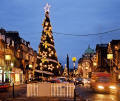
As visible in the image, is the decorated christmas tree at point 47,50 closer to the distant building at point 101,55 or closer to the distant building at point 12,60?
the distant building at point 12,60

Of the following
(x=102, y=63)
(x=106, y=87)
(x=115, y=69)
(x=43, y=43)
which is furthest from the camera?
(x=102, y=63)

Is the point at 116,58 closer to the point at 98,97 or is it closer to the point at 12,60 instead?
the point at 12,60

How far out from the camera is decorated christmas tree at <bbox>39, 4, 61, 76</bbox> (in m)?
77.4

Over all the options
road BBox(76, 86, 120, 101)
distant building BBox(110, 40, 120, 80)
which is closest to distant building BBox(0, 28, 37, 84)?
road BBox(76, 86, 120, 101)

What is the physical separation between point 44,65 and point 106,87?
45.5 metres

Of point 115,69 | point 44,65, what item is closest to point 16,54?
point 44,65

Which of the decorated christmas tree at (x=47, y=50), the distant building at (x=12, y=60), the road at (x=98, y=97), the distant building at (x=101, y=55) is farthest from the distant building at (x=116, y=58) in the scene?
the road at (x=98, y=97)

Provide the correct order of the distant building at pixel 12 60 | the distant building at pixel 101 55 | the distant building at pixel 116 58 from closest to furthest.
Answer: the distant building at pixel 12 60 < the distant building at pixel 116 58 < the distant building at pixel 101 55

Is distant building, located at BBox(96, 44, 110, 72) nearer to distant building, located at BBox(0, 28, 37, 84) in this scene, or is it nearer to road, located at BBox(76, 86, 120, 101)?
distant building, located at BBox(0, 28, 37, 84)

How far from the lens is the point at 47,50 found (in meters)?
78.7

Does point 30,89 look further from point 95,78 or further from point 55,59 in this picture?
point 55,59

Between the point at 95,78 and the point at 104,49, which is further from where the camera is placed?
the point at 104,49

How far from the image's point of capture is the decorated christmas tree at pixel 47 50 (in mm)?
77375

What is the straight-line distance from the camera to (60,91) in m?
26.3
